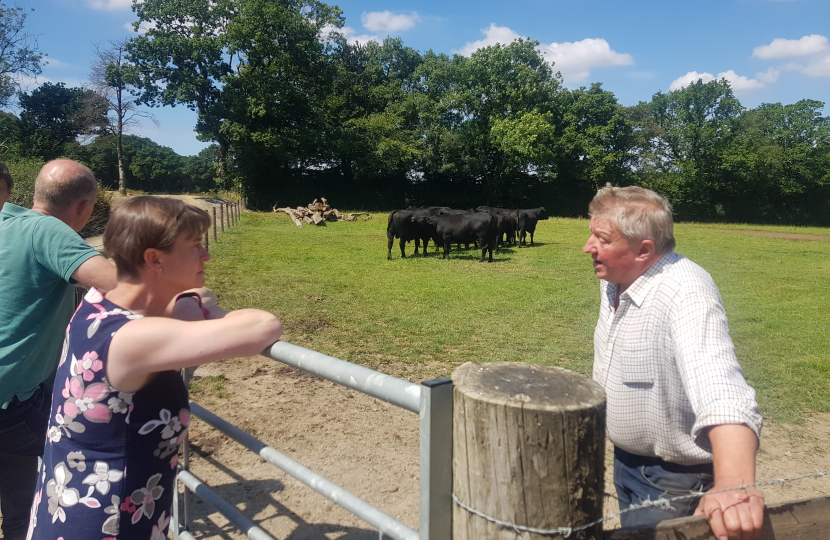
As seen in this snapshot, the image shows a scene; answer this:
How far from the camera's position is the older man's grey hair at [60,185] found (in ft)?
7.49

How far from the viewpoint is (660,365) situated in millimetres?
1822

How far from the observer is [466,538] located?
114cm

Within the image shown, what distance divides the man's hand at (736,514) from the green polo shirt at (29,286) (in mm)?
2180

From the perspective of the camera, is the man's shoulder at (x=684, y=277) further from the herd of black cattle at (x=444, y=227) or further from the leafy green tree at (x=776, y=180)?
the leafy green tree at (x=776, y=180)

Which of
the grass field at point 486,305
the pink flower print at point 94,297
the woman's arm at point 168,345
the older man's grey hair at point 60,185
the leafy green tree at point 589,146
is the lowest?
the grass field at point 486,305

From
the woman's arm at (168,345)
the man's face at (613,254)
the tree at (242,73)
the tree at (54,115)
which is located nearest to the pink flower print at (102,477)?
the woman's arm at (168,345)

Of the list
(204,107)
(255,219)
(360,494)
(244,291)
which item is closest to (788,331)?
(360,494)

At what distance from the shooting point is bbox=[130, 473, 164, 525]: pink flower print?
1.51m

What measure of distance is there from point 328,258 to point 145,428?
43.6 feet

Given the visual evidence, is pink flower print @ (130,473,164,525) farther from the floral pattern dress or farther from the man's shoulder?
the man's shoulder

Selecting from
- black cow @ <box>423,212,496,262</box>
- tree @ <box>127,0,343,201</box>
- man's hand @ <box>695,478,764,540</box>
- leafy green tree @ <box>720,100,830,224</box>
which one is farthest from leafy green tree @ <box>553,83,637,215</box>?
man's hand @ <box>695,478,764,540</box>

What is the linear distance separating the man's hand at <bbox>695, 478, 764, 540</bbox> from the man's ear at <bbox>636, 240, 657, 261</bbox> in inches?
34.8

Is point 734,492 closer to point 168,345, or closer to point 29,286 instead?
point 168,345

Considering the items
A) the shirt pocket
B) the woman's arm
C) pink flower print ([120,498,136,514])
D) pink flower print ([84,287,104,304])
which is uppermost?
pink flower print ([84,287,104,304])
